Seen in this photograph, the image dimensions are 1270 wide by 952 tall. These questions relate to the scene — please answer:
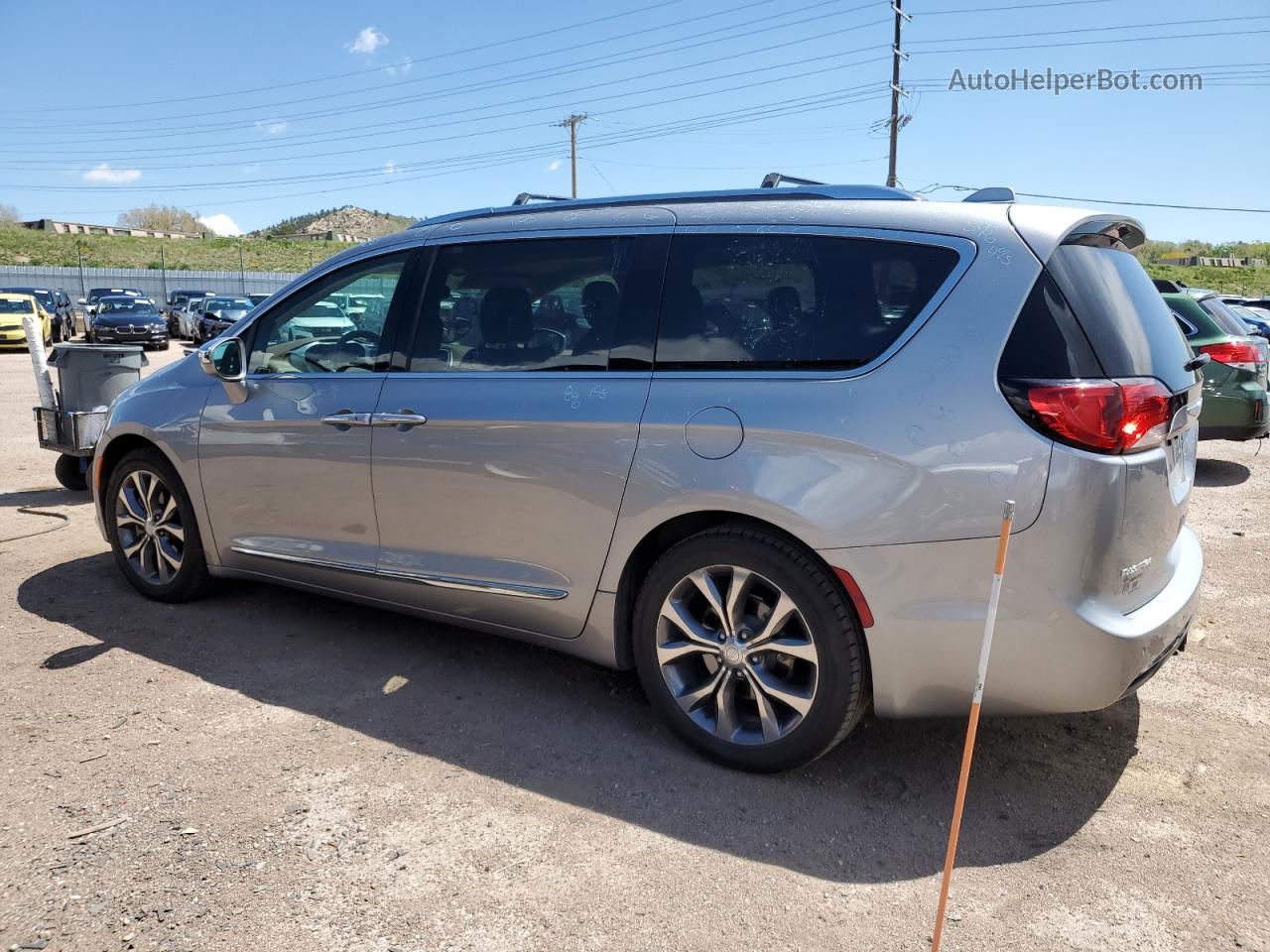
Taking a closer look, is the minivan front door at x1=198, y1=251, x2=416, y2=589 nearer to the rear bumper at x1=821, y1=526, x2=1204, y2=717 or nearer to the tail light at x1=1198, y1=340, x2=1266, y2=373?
the rear bumper at x1=821, y1=526, x2=1204, y2=717

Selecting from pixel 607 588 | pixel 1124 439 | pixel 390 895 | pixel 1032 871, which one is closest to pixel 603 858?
pixel 390 895

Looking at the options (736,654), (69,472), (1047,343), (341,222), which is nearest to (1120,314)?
(1047,343)

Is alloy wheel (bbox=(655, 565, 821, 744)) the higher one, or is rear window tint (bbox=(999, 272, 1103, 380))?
rear window tint (bbox=(999, 272, 1103, 380))

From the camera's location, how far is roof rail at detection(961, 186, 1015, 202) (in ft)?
10.8

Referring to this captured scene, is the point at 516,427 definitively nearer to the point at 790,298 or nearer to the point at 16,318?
the point at 790,298

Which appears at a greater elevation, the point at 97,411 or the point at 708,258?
the point at 708,258

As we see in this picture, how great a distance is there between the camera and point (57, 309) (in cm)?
3062

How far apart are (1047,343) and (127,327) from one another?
2911 centimetres

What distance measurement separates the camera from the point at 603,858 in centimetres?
291

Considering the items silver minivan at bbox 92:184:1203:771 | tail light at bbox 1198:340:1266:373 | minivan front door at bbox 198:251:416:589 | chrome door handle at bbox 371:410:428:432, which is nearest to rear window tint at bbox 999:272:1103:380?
silver minivan at bbox 92:184:1203:771

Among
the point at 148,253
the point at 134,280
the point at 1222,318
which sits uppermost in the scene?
the point at 148,253

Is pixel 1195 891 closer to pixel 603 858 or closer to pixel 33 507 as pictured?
pixel 603 858

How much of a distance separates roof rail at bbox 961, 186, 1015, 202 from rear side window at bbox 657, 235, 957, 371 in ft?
1.26

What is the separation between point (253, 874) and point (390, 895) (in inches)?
16.5
